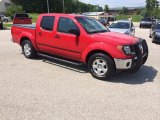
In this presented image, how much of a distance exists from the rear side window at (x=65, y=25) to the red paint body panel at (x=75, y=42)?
101 millimetres

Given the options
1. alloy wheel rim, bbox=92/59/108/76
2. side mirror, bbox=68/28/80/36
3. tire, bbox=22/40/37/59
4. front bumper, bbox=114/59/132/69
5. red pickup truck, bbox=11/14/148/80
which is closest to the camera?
front bumper, bbox=114/59/132/69

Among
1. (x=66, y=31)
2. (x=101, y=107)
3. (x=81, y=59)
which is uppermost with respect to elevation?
(x=66, y=31)

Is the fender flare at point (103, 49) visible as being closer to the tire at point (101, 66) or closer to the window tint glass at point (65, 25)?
the tire at point (101, 66)

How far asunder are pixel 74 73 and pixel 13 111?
308 centimetres

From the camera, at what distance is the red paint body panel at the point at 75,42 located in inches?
271

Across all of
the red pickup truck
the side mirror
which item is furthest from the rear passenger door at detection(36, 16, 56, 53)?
the side mirror

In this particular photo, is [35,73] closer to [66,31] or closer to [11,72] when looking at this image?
[11,72]

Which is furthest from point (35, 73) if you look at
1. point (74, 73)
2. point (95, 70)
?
point (95, 70)

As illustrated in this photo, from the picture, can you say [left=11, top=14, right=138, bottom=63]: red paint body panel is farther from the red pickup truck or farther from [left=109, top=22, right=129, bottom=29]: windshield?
[left=109, top=22, right=129, bottom=29]: windshield

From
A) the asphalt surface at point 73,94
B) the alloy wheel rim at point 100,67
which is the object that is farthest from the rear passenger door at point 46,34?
the alloy wheel rim at point 100,67

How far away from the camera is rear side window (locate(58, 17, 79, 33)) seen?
7.78 meters

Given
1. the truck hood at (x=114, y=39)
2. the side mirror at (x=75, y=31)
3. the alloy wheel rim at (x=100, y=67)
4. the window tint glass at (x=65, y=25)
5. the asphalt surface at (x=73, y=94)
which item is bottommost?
the asphalt surface at (x=73, y=94)

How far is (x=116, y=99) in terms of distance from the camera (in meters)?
5.61

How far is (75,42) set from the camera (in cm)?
759
